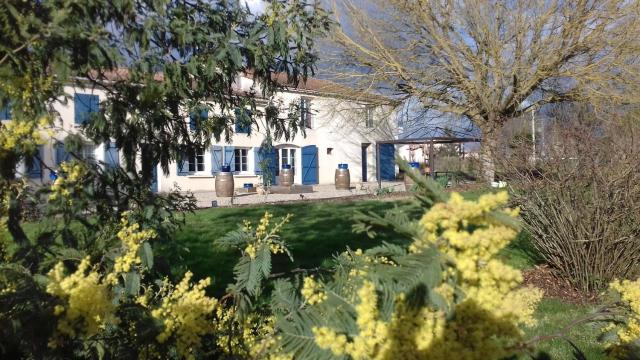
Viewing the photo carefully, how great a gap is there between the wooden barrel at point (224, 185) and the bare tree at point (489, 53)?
6.10 metres

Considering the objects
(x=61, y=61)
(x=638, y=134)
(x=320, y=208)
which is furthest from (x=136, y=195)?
(x=320, y=208)

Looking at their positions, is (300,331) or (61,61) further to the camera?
(61,61)

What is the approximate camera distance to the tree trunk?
637 centimetres

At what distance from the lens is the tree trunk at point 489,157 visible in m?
6.37

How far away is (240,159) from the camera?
25453 mm

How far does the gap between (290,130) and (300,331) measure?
2.64m

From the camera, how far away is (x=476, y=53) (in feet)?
55.4

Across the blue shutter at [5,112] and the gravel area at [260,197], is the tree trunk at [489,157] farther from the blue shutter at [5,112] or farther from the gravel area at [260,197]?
the gravel area at [260,197]

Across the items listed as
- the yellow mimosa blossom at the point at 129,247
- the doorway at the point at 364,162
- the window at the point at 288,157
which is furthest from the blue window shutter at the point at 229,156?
the yellow mimosa blossom at the point at 129,247

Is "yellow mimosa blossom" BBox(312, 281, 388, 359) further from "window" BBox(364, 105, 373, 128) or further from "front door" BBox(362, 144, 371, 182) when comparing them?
"front door" BBox(362, 144, 371, 182)

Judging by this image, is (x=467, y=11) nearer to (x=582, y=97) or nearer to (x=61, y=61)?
(x=582, y=97)

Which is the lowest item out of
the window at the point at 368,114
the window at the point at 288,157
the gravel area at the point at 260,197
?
the gravel area at the point at 260,197

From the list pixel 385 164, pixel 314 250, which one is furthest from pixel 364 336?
pixel 385 164

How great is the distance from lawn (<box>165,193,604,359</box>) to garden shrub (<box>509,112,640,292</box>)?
19.8 inches
